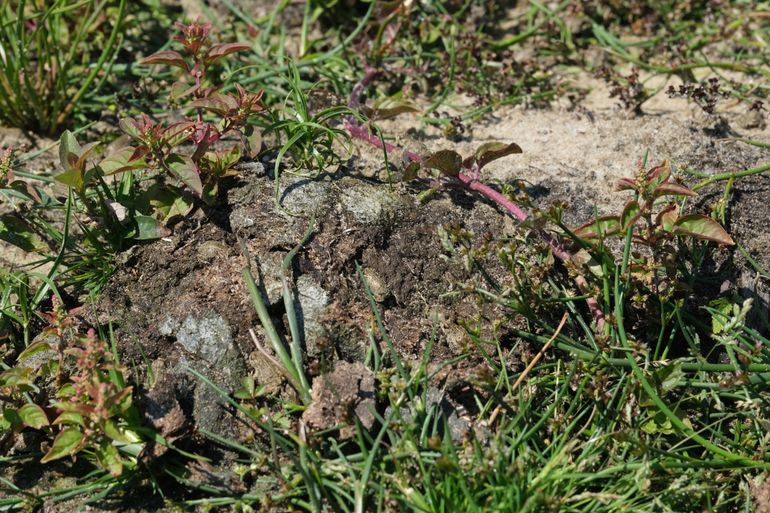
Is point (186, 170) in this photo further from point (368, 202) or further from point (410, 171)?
point (410, 171)

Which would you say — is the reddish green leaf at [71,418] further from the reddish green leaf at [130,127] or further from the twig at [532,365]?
the twig at [532,365]

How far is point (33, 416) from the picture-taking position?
2129 mm

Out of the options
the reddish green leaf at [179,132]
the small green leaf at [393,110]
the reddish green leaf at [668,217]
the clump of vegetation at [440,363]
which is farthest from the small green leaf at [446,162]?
the reddish green leaf at [179,132]

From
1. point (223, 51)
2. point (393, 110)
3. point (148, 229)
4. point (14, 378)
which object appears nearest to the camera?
point (14, 378)

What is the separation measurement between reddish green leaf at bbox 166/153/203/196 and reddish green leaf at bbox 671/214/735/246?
5.02ft

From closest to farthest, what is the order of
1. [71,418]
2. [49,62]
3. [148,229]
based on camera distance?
[71,418] → [148,229] → [49,62]

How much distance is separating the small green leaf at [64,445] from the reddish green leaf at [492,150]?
158cm

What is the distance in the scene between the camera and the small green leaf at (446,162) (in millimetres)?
2578

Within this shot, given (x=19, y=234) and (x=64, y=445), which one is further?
(x=19, y=234)

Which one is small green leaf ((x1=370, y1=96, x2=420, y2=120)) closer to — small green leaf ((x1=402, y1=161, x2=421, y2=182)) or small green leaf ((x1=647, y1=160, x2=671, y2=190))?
small green leaf ((x1=402, y1=161, x2=421, y2=182))

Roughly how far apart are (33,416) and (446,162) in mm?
1540

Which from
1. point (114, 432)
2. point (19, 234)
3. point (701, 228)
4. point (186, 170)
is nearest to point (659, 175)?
point (701, 228)

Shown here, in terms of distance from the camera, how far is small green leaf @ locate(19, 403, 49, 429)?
2.12 meters

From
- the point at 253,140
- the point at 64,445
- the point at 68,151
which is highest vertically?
the point at 68,151
